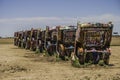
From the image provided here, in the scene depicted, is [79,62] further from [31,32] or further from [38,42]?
[31,32]

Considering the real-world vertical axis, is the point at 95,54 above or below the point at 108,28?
below

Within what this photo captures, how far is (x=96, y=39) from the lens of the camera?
930 inches

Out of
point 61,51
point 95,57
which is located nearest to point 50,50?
point 61,51

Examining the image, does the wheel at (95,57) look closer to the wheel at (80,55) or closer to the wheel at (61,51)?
the wheel at (80,55)

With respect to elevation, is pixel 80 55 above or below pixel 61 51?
above

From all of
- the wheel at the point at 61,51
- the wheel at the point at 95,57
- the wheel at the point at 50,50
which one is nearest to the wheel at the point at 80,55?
the wheel at the point at 95,57

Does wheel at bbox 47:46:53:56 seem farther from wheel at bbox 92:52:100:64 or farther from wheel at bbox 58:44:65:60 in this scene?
wheel at bbox 92:52:100:64

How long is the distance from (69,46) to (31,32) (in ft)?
60.4

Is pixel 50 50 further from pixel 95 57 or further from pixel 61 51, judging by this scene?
pixel 95 57

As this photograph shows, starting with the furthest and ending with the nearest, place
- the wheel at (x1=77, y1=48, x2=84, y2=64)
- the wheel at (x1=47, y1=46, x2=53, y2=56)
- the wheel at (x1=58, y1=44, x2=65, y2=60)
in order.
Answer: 1. the wheel at (x1=47, y1=46, x2=53, y2=56)
2. the wheel at (x1=58, y1=44, x2=65, y2=60)
3. the wheel at (x1=77, y1=48, x2=84, y2=64)

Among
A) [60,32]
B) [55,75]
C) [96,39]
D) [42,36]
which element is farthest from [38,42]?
[55,75]

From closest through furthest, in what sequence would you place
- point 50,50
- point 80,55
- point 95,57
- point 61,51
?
point 80,55 → point 95,57 → point 61,51 → point 50,50

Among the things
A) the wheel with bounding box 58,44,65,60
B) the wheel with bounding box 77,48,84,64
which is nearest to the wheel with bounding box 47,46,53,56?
the wheel with bounding box 58,44,65,60

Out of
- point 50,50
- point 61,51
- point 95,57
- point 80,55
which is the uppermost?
point 80,55
